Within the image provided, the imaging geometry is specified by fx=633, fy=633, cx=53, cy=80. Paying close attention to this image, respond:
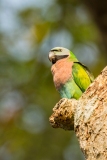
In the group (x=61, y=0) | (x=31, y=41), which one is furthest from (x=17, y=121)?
(x=61, y=0)

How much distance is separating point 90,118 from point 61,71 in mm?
1204

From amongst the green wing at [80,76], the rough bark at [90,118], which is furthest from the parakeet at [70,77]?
the rough bark at [90,118]

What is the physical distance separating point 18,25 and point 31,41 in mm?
721

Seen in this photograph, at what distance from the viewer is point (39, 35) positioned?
7.16 m

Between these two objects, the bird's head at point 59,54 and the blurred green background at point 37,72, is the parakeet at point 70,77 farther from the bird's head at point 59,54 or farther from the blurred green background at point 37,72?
the blurred green background at point 37,72

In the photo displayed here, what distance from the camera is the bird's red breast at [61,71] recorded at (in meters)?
4.62

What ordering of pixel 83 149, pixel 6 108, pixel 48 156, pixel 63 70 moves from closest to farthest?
pixel 83 149 → pixel 63 70 → pixel 6 108 → pixel 48 156

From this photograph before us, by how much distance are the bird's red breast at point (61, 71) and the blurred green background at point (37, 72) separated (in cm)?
203

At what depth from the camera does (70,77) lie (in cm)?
474

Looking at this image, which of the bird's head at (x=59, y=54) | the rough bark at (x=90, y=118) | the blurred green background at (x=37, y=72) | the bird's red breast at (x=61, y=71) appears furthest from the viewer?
the blurred green background at (x=37, y=72)

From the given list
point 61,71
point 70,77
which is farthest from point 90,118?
point 70,77

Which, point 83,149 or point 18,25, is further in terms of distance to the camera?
point 18,25

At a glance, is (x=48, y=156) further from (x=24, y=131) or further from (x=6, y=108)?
(x=6, y=108)

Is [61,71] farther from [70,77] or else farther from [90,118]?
[90,118]
